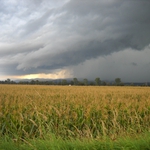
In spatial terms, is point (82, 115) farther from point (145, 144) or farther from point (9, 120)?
point (145, 144)

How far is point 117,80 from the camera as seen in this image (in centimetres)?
12850

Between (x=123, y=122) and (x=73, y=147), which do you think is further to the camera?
(x=123, y=122)

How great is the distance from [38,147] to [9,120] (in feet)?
11.3

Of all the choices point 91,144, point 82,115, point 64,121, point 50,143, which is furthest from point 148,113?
point 50,143

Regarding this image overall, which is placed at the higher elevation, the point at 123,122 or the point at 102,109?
the point at 102,109

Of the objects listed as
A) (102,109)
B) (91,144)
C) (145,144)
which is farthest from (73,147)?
(102,109)

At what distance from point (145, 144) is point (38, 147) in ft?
9.16

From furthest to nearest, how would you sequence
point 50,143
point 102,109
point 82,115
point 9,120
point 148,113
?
point 148,113 < point 102,109 < point 82,115 < point 9,120 < point 50,143

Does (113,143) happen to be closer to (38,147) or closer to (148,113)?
(38,147)

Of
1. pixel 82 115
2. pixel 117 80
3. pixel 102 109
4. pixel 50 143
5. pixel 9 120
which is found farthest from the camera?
pixel 117 80

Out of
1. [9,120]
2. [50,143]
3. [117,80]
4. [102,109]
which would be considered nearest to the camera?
[50,143]

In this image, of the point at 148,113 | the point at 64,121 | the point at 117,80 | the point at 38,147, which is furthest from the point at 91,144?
the point at 117,80

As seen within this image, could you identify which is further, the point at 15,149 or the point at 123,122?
the point at 123,122

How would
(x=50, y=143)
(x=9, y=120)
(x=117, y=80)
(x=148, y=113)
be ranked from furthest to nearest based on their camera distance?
(x=117, y=80), (x=148, y=113), (x=9, y=120), (x=50, y=143)
